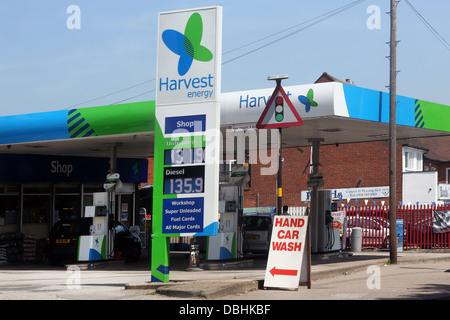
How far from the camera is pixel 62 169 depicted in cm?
2761

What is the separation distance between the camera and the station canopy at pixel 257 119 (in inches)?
695

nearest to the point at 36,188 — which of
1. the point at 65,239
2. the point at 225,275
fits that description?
the point at 65,239

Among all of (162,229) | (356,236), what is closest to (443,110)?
(356,236)

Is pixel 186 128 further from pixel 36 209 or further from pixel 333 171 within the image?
pixel 333 171

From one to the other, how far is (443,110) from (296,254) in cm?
1034

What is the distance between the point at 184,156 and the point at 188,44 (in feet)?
6.80

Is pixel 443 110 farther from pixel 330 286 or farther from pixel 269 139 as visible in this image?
pixel 330 286

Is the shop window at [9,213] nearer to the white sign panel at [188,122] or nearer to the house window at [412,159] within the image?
the white sign panel at [188,122]

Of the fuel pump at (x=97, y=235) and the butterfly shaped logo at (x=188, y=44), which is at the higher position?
the butterfly shaped logo at (x=188, y=44)

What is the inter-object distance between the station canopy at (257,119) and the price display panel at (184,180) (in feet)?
16.3

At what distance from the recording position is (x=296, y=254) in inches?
497

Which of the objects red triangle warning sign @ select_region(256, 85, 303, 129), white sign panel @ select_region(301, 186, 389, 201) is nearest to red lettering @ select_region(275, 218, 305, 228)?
red triangle warning sign @ select_region(256, 85, 303, 129)

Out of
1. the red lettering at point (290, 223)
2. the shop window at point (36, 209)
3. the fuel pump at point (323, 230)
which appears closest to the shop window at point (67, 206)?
the shop window at point (36, 209)

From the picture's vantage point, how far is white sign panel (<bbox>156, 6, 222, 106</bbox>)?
13.3m
